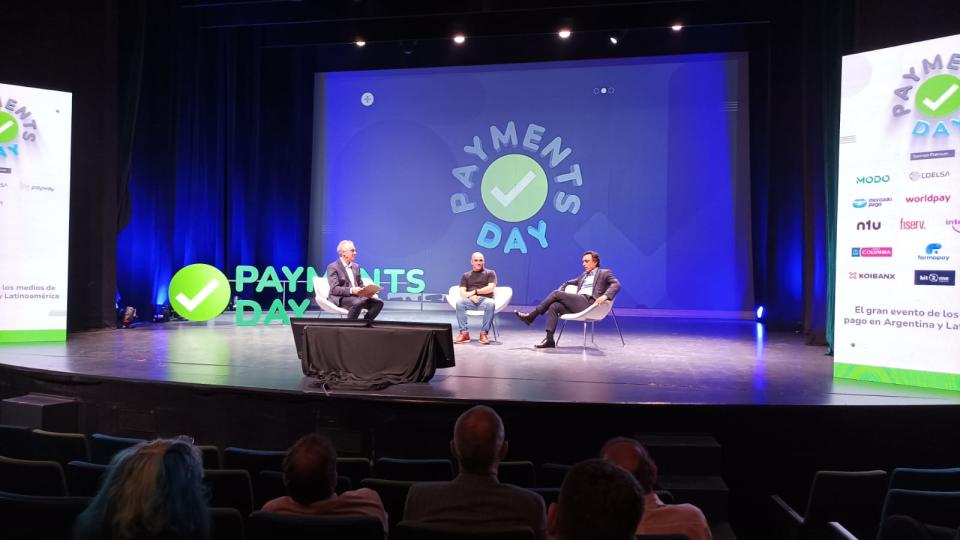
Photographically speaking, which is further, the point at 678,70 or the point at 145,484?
the point at 678,70

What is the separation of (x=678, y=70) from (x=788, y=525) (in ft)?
29.1

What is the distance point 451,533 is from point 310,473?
1.92ft

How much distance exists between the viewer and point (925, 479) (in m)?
3.22

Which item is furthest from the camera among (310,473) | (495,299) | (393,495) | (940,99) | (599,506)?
(495,299)

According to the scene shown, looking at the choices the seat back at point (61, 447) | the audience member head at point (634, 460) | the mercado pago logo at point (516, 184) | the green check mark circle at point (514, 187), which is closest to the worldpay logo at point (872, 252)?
the audience member head at point (634, 460)

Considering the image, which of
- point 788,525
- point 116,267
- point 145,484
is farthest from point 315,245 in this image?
point 145,484

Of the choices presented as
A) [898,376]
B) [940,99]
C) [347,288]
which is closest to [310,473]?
[898,376]

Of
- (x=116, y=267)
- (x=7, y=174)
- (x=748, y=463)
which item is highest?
(x=7, y=174)

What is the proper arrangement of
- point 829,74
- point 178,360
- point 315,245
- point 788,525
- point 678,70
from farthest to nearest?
point 315,245
point 678,70
point 829,74
point 178,360
point 788,525

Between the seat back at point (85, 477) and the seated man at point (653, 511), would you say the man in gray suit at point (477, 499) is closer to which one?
the seated man at point (653, 511)

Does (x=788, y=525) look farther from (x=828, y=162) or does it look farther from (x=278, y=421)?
(x=828, y=162)

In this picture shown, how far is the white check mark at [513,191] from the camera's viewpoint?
11430 millimetres

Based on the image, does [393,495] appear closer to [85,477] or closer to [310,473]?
[310,473]

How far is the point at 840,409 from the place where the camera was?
4508mm
